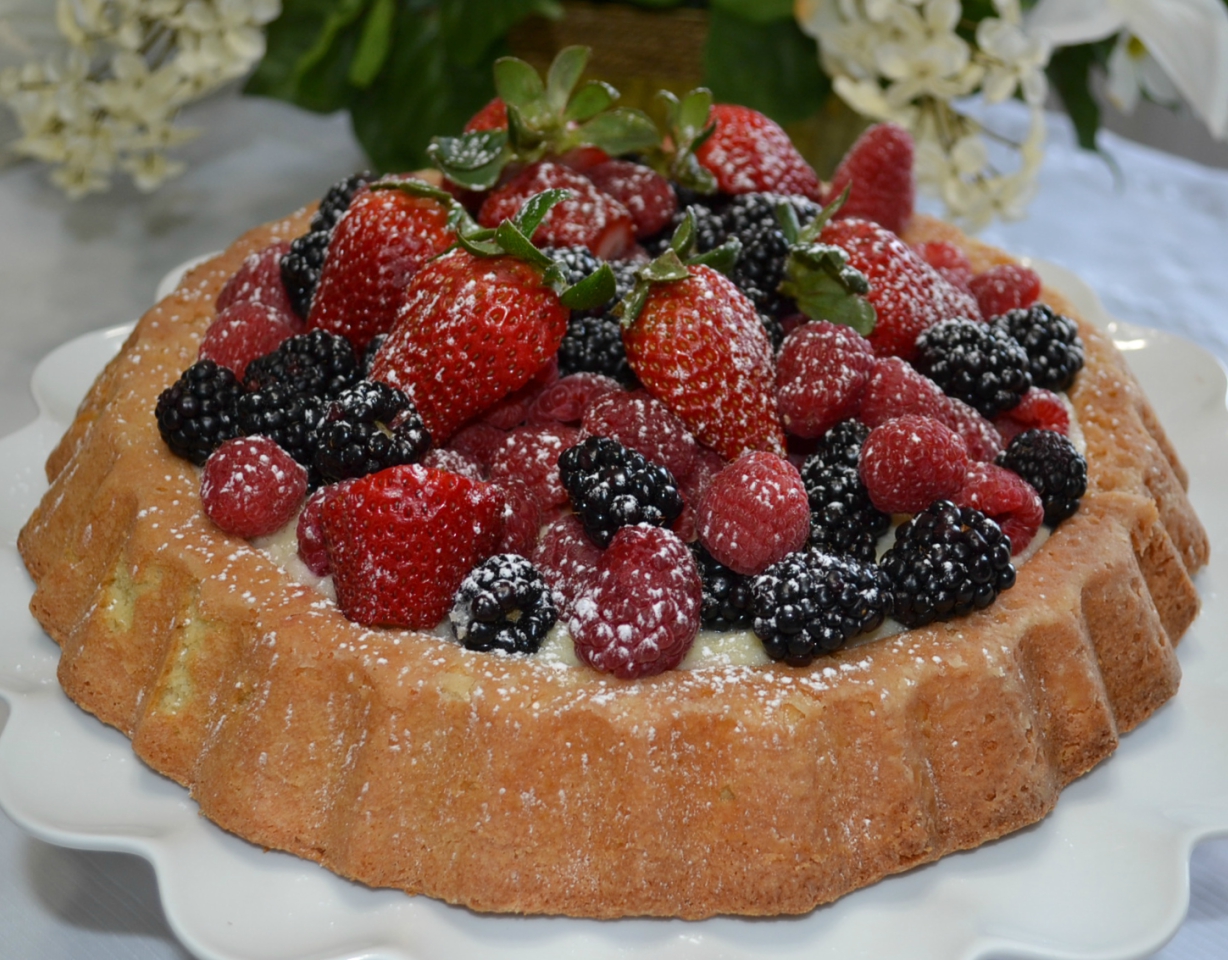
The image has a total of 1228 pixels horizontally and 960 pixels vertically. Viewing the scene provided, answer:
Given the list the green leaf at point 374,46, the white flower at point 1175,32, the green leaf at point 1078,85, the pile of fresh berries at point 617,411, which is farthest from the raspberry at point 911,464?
the green leaf at point 1078,85

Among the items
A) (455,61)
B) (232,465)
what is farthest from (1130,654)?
(455,61)

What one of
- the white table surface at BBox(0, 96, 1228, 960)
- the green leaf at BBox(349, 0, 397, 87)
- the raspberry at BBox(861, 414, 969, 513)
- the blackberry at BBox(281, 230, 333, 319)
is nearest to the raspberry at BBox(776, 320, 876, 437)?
the raspberry at BBox(861, 414, 969, 513)

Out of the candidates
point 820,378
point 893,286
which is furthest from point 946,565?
point 893,286

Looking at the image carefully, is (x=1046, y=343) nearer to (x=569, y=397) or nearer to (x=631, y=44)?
(x=569, y=397)

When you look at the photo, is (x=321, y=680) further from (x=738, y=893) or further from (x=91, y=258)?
(x=91, y=258)

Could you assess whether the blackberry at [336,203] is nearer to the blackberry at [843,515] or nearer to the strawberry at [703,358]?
the strawberry at [703,358]
